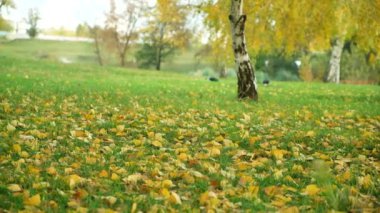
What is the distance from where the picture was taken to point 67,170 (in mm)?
4480

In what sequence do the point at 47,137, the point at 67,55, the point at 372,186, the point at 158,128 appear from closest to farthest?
1. the point at 372,186
2. the point at 47,137
3. the point at 158,128
4. the point at 67,55

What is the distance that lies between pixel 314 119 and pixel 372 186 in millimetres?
4877

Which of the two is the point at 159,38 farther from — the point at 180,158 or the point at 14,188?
the point at 14,188

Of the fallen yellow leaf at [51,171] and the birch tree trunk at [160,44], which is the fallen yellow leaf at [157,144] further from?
the birch tree trunk at [160,44]

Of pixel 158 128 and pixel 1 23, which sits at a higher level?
pixel 1 23

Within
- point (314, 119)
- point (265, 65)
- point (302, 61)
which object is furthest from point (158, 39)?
point (314, 119)

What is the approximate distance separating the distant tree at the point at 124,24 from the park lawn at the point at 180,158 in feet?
134

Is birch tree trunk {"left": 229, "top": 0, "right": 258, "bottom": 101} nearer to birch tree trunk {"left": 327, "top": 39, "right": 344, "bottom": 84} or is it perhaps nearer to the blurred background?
the blurred background

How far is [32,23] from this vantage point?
7919 centimetres

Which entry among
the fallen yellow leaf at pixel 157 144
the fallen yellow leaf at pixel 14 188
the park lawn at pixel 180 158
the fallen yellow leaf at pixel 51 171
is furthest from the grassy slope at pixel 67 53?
the fallen yellow leaf at pixel 14 188

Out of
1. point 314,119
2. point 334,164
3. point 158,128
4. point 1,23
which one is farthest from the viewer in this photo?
point 1,23

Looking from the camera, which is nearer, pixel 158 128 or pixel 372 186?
pixel 372 186

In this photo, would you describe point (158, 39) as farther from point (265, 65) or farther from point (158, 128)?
point (158, 128)

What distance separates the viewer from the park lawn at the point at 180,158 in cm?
377
